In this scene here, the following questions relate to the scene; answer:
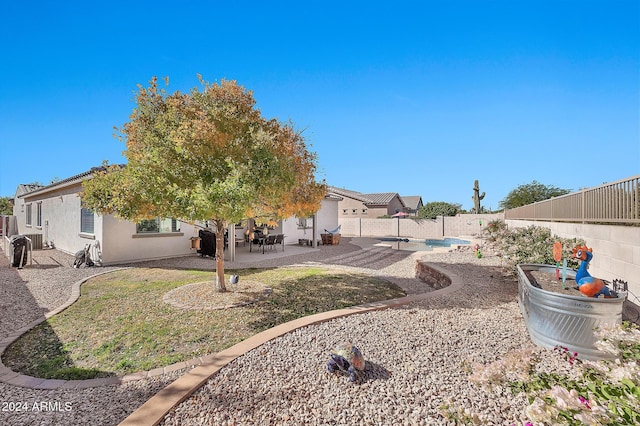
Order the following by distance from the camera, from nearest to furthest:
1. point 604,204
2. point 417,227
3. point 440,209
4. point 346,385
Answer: point 346,385 < point 604,204 < point 417,227 < point 440,209

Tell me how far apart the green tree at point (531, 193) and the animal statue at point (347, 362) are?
3075 cm

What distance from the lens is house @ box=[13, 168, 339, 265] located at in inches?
414

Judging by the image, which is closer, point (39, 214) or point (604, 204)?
point (604, 204)

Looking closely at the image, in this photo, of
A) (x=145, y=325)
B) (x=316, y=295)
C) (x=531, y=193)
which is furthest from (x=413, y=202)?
(x=145, y=325)

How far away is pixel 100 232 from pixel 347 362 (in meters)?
11.1

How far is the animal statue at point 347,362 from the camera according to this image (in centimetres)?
287

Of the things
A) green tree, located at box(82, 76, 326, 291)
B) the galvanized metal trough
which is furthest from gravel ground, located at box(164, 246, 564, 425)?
green tree, located at box(82, 76, 326, 291)

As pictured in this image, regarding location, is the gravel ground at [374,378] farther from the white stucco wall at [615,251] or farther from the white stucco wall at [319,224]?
the white stucco wall at [319,224]

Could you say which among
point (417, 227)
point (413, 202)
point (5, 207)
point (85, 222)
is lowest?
point (417, 227)

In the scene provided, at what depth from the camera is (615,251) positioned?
4973mm

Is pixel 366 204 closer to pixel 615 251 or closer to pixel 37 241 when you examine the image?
pixel 37 241

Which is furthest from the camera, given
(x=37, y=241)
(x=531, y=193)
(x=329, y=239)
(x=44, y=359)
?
(x=531, y=193)

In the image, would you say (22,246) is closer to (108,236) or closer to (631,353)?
(108,236)

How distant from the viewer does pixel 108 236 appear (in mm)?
10469
